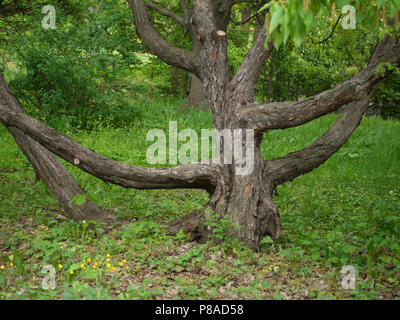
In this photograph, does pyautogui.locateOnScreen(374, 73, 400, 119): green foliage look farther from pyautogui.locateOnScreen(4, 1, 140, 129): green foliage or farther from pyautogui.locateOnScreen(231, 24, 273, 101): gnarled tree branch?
pyautogui.locateOnScreen(231, 24, 273, 101): gnarled tree branch

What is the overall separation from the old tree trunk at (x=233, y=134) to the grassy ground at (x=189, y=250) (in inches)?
13.9

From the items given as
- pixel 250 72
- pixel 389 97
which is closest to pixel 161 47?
pixel 250 72

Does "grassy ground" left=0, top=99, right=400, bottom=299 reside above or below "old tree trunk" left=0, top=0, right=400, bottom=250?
below

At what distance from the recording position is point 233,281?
462 centimetres

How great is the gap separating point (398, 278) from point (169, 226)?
8.83 ft

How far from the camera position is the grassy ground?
440 cm

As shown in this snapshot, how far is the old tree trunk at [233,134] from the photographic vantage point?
207 inches

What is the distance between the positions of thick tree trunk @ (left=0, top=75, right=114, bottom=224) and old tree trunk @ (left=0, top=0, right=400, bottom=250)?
210mm

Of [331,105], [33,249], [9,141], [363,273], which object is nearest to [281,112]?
[331,105]

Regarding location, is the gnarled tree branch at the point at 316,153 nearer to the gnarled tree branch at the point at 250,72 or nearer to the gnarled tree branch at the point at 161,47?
the gnarled tree branch at the point at 250,72

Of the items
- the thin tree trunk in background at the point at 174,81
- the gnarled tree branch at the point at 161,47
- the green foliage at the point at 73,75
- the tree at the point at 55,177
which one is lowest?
the tree at the point at 55,177

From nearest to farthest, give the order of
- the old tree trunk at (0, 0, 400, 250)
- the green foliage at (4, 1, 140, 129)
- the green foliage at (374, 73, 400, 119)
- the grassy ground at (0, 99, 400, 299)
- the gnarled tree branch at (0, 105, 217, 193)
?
the grassy ground at (0, 99, 400, 299)
the old tree trunk at (0, 0, 400, 250)
the gnarled tree branch at (0, 105, 217, 193)
the green foliage at (4, 1, 140, 129)
the green foliage at (374, 73, 400, 119)

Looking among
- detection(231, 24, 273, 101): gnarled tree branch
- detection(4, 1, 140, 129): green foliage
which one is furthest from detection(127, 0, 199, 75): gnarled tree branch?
detection(4, 1, 140, 129): green foliage

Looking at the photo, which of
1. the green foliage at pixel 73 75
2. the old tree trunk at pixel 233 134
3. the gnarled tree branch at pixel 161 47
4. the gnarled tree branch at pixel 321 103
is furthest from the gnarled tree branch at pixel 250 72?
the green foliage at pixel 73 75
